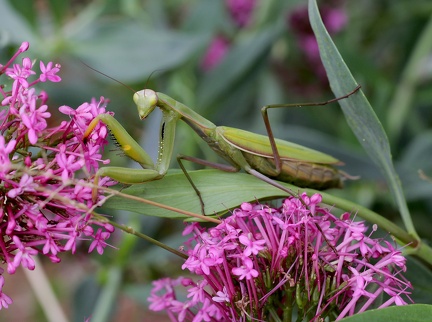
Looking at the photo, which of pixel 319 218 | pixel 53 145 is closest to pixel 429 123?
pixel 319 218

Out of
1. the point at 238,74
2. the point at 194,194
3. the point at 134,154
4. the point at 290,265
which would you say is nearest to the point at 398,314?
the point at 290,265

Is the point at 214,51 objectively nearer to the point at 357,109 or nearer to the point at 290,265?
the point at 357,109

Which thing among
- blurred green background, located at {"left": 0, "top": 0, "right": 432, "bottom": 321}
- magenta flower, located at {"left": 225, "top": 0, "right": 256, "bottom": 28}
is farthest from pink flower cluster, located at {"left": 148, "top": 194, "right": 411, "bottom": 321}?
magenta flower, located at {"left": 225, "top": 0, "right": 256, "bottom": 28}

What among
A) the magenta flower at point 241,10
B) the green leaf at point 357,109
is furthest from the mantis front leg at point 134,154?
the magenta flower at point 241,10

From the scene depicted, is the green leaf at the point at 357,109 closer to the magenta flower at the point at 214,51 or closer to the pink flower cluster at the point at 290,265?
the pink flower cluster at the point at 290,265

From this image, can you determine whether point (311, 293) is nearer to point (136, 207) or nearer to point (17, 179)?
point (136, 207)
